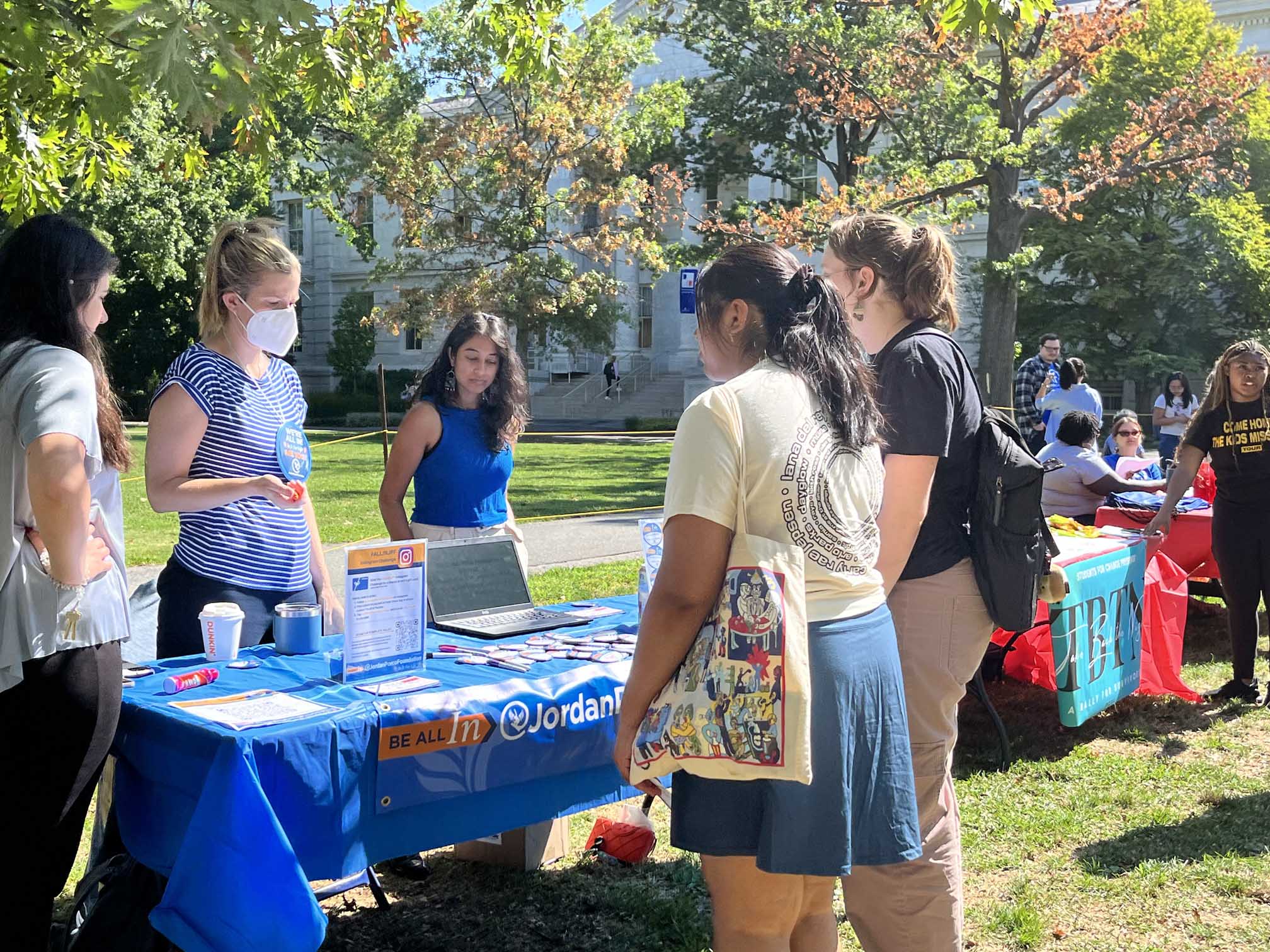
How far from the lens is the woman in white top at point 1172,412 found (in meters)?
14.0

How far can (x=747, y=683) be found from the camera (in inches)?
82.3

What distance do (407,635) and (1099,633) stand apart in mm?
3770

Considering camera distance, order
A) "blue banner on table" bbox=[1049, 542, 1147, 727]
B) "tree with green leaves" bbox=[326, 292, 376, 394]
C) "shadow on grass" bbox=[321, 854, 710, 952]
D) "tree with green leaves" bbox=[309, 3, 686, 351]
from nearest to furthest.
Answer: "shadow on grass" bbox=[321, 854, 710, 952] → "blue banner on table" bbox=[1049, 542, 1147, 727] → "tree with green leaves" bbox=[309, 3, 686, 351] → "tree with green leaves" bbox=[326, 292, 376, 394]

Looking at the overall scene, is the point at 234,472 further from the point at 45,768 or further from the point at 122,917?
the point at 122,917

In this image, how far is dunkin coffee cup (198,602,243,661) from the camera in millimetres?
3070

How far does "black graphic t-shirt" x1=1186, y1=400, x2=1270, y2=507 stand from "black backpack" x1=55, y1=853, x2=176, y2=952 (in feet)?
18.3

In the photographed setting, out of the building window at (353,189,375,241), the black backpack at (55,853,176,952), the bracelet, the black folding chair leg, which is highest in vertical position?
the building window at (353,189,375,241)

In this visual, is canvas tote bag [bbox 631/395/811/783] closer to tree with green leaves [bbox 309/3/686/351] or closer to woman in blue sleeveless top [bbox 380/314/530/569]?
woman in blue sleeveless top [bbox 380/314/530/569]

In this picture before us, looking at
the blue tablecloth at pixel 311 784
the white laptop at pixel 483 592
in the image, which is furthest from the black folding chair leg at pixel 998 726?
the blue tablecloth at pixel 311 784

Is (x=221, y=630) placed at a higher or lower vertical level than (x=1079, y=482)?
lower

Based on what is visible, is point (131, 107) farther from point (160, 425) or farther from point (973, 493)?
point (973, 493)

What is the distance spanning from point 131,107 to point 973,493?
137 inches

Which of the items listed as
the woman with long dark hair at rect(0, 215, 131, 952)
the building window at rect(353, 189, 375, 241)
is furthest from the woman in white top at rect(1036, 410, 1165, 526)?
the building window at rect(353, 189, 375, 241)

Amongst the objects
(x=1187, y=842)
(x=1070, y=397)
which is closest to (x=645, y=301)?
(x=1070, y=397)
